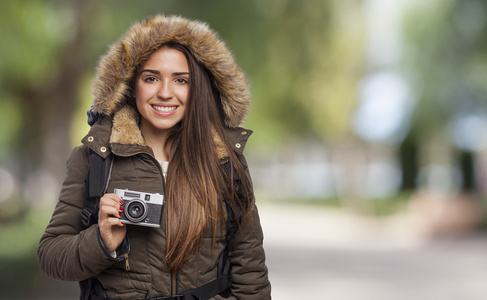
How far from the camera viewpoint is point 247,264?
8.07 feet

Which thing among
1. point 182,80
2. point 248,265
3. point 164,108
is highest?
point 182,80

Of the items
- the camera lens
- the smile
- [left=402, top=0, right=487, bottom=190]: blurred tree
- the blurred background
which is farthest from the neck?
[left=402, top=0, right=487, bottom=190]: blurred tree

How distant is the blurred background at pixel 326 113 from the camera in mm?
8969

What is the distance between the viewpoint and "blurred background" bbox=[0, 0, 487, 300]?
8969 millimetres

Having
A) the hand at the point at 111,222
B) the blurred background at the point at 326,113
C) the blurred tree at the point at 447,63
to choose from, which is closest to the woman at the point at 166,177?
the hand at the point at 111,222

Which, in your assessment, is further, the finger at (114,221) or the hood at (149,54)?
the hood at (149,54)

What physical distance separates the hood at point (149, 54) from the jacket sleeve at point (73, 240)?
0.25 m

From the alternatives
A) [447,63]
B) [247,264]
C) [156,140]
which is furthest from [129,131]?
[447,63]

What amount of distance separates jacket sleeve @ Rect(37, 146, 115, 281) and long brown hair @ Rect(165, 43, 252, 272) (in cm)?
28

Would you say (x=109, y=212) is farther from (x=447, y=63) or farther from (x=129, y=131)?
(x=447, y=63)

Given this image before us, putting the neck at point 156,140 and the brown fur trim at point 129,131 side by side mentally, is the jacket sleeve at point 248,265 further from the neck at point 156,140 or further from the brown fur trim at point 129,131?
the neck at point 156,140

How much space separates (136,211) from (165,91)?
499 millimetres

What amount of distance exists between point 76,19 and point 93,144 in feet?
23.8

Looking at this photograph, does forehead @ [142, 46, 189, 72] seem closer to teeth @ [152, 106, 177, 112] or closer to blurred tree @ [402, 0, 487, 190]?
teeth @ [152, 106, 177, 112]
